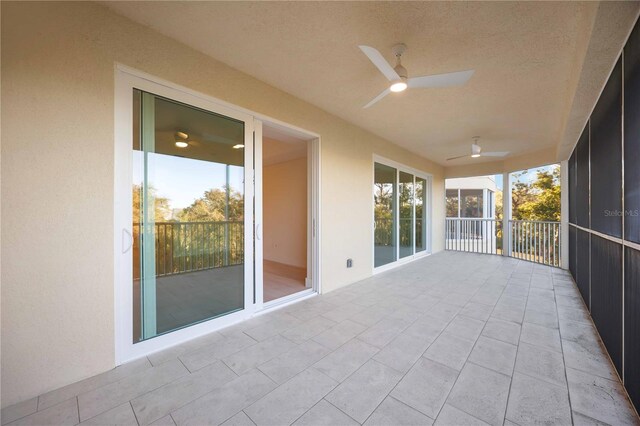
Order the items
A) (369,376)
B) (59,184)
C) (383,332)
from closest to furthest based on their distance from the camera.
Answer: (59,184), (369,376), (383,332)

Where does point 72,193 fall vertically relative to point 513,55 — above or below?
below

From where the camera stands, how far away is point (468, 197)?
413 inches

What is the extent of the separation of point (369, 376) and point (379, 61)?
237 cm

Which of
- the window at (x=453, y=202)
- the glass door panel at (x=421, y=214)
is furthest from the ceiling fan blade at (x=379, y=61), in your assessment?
the window at (x=453, y=202)

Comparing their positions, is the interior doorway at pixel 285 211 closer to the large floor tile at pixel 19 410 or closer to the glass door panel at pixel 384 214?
the glass door panel at pixel 384 214

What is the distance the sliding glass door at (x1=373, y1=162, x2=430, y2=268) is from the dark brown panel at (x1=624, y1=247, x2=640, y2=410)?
3231 mm

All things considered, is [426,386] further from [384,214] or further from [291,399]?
[384,214]

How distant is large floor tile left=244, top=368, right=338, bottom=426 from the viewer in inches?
55.7

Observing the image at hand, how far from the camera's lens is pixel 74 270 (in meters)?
1.70

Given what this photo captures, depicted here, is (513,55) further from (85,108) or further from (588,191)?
(85,108)

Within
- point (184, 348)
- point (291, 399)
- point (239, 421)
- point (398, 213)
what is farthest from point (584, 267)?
point (184, 348)

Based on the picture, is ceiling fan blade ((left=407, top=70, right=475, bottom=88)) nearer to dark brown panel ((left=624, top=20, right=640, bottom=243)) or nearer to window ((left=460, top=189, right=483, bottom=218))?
dark brown panel ((left=624, top=20, right=640, bottom=243))

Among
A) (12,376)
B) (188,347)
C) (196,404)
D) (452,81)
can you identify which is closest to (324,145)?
(452,81)

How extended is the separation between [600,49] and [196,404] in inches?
139
